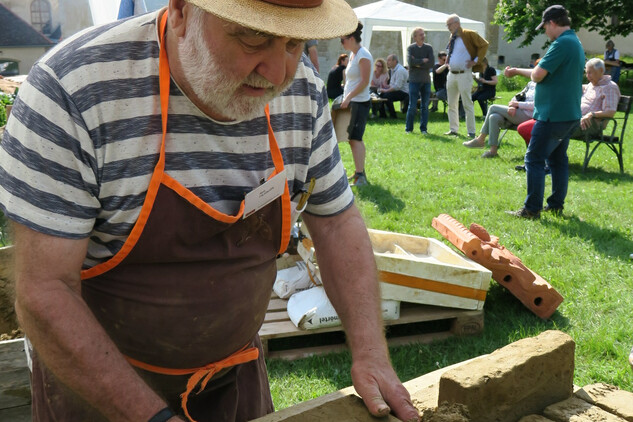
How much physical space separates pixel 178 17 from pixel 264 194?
48 cm

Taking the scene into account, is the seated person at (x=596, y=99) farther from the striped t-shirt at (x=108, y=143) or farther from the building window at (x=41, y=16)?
the building window at (x=41, y=16)

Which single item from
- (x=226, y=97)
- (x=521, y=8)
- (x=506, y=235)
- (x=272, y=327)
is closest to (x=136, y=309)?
(x=226, y=97)

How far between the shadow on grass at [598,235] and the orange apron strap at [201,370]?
4835 millimetres

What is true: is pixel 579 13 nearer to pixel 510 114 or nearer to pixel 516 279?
pixel 510 114

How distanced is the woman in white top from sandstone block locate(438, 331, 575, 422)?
6292mm

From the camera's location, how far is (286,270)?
4637 millimetres

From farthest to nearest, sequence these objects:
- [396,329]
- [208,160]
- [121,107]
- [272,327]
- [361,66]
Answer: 1. [361,66]
2. [396,329]
3. [272,327]
4. [208,160]
5. [121,107]

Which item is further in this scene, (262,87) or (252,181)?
(252,181)

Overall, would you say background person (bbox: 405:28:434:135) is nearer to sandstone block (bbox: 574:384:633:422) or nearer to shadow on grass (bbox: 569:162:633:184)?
shadow on grass (bbox: 569:162:633:184)

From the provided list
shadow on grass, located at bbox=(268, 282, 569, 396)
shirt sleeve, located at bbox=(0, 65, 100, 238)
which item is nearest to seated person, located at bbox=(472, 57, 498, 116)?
shadow on grass, located at bbox=(268, 282, 569, 396)

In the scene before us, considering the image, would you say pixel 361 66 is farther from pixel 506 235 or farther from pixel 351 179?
pixel 506 235

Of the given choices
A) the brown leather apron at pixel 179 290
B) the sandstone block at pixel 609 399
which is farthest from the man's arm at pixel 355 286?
the sandstone block at pixel 609 399

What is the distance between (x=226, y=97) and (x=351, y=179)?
708cm

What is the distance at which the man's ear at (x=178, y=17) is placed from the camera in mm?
1600
